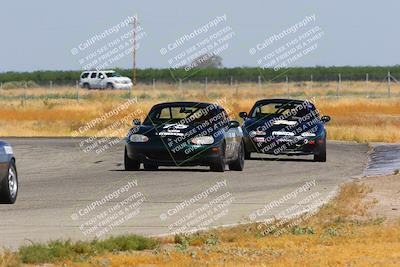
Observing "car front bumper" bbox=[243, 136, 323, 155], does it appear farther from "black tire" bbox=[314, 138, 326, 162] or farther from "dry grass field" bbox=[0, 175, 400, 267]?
"dry grass field" bbox=[0, 175, 400, 267]

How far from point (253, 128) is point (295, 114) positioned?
1.30 metres

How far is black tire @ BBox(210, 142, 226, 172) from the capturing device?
26308 mm

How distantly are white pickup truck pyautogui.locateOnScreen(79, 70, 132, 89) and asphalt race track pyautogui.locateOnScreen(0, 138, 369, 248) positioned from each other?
64.9 metres

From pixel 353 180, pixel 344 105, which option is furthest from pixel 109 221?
pixel 344 105

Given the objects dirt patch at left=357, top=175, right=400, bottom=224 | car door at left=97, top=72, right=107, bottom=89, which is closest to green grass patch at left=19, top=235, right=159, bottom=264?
dirt patch at left=357, top=175, right=400, bottom=224

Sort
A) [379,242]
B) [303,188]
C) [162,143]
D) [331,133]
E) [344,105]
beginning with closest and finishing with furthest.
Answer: [379,242], [303,188], [162,143], [331,133], [344,105]

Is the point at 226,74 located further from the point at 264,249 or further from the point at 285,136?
the point at 264,249

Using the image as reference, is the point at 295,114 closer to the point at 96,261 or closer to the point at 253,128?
the point at 253,128

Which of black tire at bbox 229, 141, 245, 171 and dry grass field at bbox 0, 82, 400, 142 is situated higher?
black tire at bbox 229, 141, 245, 171

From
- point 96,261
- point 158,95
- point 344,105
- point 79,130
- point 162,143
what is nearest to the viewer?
point 96,261

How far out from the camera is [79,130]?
50.6 metres

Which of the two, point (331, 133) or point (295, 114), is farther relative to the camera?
point (331, 133)

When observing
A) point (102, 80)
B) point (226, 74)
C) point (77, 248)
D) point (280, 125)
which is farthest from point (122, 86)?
point (77, 248)

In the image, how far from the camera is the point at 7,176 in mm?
19062
